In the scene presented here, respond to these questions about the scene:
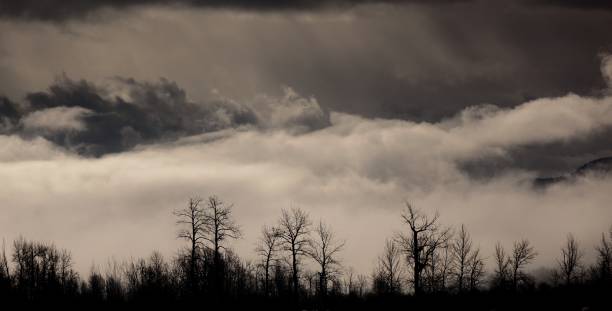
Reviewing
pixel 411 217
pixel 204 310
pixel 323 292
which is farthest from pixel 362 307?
pixel 204 310

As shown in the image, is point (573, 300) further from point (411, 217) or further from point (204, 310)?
point (204, 310)

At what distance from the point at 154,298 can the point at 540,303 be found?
3914cm

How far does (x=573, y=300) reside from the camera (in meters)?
40.1

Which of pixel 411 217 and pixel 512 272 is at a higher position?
pixel 411 217

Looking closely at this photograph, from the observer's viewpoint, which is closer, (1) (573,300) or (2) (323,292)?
(1) (573,300)

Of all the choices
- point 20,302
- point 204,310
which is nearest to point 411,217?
point 204,310

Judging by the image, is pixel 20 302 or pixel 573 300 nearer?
pixel 573 300

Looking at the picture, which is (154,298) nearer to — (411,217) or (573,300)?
(411,217)

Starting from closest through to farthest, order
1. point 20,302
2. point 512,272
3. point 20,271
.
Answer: point 20,302 < point 512,272 < point 20,271

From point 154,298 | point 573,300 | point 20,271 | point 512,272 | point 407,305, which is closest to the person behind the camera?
point 573,300

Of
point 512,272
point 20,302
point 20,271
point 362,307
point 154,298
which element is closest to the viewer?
point 362,307

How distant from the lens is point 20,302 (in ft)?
227

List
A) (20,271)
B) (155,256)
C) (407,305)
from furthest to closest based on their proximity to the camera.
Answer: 1. (155,256)
2. (20,271)
3. (407,305)

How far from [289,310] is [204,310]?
760cm
